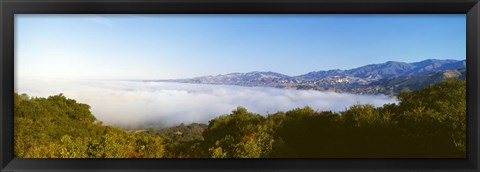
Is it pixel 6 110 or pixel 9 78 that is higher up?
pixel 9 78

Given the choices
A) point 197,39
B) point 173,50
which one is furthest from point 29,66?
point 197,39

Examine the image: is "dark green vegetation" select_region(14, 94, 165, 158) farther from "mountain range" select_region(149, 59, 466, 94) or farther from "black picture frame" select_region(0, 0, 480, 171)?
"mountain range" select_region(149, 59, 466, 94)

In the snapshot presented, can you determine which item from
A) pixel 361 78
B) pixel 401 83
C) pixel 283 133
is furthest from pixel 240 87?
pixel 401 83

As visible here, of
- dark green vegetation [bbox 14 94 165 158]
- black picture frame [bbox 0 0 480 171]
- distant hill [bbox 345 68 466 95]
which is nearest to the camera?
black picture frame [bbox 0 0 480 171]

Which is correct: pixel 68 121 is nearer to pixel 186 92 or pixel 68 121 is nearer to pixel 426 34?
pixel 186 92

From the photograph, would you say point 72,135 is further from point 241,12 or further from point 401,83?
point 401,83

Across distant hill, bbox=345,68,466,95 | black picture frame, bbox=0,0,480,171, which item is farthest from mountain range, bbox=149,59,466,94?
black picture frame, bbox=0,0,480,171

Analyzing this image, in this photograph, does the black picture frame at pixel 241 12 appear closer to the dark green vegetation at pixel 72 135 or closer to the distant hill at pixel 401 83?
the dark green vegetation at pixel 72 135
